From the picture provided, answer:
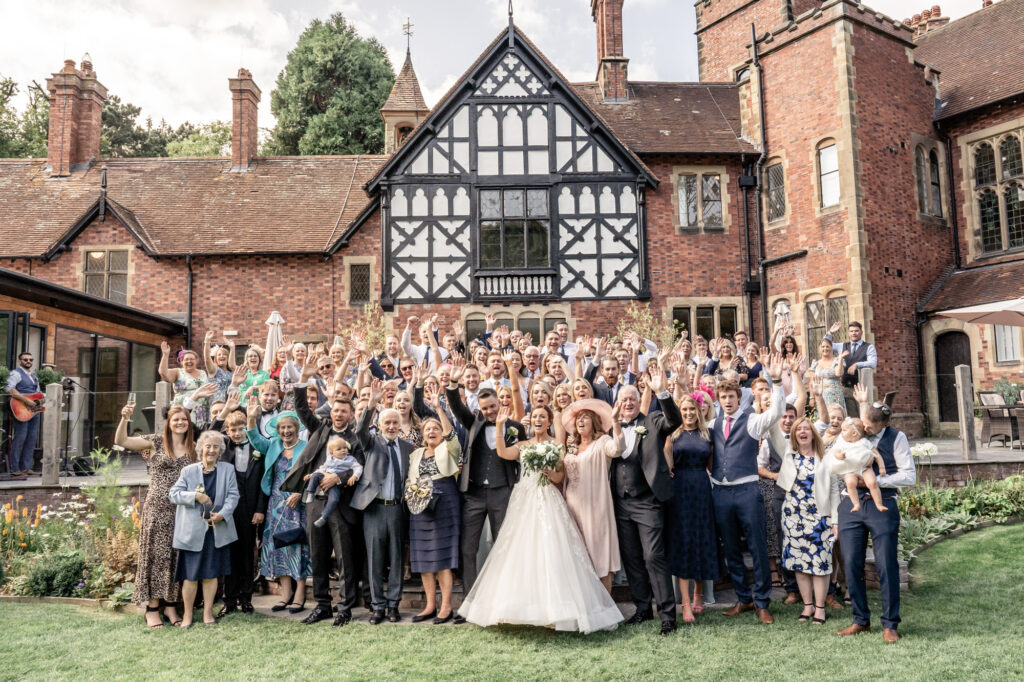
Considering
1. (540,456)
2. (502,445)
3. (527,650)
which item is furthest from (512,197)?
(527,650)

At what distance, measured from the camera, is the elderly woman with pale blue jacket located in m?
5.86

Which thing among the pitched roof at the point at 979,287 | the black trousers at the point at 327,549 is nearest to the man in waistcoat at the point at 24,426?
the black trousers at the point at 327,549

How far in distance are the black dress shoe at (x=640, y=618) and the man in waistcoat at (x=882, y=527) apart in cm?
144

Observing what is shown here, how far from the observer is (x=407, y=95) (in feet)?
68.2

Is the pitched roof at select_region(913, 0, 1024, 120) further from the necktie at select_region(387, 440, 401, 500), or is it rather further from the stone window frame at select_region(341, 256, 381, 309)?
the necktie at select_region(387, 440, 401, 500)

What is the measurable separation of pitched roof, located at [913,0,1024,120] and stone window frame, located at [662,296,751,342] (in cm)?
677

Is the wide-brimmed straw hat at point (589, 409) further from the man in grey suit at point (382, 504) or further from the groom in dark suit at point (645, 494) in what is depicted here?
the man in grey suit at point (382, 504)

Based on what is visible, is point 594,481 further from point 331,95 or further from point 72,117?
point 331,95

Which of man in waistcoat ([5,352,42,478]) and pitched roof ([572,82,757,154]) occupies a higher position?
pitched roof ([572,82,757,154])

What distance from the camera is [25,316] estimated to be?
38.1 feet

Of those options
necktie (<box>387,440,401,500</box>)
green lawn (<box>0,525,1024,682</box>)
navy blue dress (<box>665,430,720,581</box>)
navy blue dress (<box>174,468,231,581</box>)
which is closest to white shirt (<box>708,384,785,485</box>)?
navy blue dress (<box>665,430,720,581</box>)

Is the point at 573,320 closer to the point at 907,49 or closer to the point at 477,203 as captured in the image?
the point at 477,203

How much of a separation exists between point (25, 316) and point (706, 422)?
445 inches

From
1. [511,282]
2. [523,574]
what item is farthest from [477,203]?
[523,574]
